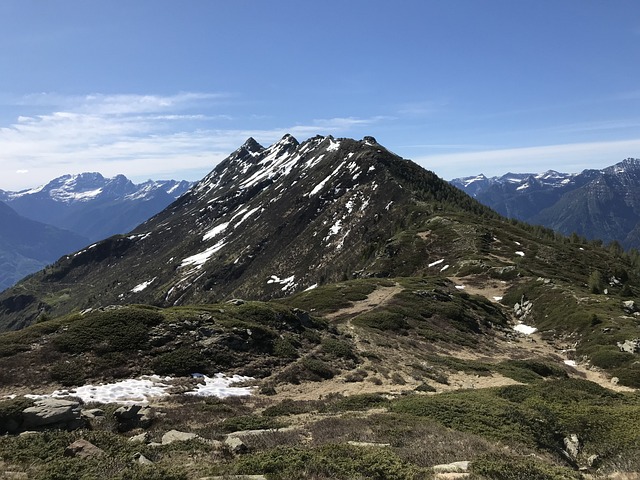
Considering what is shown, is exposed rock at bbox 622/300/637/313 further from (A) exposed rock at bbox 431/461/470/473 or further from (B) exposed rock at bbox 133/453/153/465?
(B) exposed rock at bbox 133/453/153/465

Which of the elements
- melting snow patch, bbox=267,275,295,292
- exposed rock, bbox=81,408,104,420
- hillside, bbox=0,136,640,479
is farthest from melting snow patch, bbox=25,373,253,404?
melting snow patch, bbox=267,275,295,292

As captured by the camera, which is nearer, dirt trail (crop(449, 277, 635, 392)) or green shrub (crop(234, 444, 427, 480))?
green shrub (crop(234, 444, 427, 480))

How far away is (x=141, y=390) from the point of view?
26312 millimetres

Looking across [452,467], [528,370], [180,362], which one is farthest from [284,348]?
[452,467]

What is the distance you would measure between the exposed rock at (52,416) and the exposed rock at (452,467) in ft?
53.8

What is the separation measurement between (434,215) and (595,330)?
335ft

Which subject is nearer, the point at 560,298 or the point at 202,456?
the point at 202,456

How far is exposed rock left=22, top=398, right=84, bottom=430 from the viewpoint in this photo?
18391 mm

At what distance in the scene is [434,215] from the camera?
152625mm

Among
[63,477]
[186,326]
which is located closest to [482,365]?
[186,326]

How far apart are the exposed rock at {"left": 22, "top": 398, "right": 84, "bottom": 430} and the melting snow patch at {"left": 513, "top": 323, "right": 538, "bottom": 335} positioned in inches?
2476

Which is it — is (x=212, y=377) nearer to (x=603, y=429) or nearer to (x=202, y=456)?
(x=202, y=456)

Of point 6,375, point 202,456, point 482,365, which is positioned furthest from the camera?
point 482,365

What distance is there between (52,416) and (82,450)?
509 centimetres
